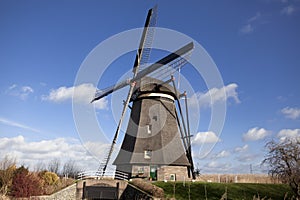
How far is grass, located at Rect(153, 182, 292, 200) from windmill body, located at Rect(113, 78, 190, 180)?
2340 mm

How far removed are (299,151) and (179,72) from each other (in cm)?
1041

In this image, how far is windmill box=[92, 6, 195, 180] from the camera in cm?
2108

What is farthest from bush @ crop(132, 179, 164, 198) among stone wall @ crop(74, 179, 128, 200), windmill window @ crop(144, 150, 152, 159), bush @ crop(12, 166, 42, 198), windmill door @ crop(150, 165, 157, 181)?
bush @ crop(12, 166, 42, 198)

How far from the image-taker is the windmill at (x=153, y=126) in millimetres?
21078

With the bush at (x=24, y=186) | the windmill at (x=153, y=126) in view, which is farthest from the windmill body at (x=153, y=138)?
the bush at (x=24, y=186)

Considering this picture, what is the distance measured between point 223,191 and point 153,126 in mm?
7612

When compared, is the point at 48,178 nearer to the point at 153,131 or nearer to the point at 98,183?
the point at 98,183

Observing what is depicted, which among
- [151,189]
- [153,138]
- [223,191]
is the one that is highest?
[153,138]

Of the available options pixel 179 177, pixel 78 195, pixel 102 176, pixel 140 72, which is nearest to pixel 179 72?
pixel 140 72

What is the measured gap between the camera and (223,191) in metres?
17.1

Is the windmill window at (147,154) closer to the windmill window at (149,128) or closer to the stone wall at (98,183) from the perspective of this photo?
the windmill window at (149,128)

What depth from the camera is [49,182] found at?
2275cm

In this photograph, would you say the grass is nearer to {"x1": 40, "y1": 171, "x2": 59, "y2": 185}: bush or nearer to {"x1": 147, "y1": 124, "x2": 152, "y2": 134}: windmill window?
{"x1": 147, "y1": 124, "x2": 152, "y2": 134}: windmill window

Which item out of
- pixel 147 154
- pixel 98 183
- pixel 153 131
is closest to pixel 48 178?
pixel 98 183
